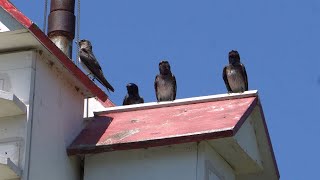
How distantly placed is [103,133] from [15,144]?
1.75 meters

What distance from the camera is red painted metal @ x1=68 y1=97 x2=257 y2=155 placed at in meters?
11.8

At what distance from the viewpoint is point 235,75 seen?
15828mm

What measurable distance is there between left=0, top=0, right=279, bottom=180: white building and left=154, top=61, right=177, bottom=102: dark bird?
2.47 meters

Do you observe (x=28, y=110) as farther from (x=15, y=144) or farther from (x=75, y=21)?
(x=75, y=21)

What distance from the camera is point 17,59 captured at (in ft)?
38.3

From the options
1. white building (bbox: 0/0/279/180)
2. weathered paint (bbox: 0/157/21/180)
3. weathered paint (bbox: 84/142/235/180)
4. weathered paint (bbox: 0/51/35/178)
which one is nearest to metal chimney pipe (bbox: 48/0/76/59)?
white building (bbox: 0/0/279/180)

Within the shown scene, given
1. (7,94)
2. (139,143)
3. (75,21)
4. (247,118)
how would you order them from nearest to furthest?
(7,94), (139,143), (247,118), (75,21)

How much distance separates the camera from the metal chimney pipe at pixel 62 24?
16781 millimetres

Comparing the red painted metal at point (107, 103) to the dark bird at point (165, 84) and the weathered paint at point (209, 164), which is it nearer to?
the dark bird at point (165, 84)

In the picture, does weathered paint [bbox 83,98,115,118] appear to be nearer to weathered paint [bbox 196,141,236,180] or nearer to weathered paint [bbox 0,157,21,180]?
weathered paint [bbox 196,141,236,180]

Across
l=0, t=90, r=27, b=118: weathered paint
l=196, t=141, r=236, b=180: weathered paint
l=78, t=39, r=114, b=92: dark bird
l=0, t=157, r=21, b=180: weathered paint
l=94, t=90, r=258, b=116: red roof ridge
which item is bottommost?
l=0, t=157, r=21, b=180: weathered paint

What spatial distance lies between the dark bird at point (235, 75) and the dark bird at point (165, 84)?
0.83m

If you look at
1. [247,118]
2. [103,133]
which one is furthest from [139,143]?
[247,118]

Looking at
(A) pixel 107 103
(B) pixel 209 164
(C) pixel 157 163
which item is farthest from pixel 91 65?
(B) pixel 209 164
